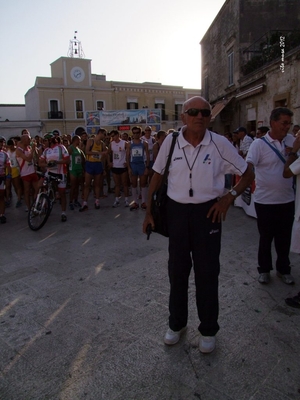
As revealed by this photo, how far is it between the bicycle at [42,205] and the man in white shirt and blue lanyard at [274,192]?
430cm

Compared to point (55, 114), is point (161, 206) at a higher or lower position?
lower

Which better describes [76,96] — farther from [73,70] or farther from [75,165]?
[75,165]

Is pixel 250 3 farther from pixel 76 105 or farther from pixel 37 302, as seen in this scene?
pixel 76 105

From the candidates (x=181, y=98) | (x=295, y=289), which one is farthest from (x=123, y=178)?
(x=181, y=98)

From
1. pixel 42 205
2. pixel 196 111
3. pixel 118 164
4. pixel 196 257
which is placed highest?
pixel 196 111

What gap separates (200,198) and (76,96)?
42.6 meters

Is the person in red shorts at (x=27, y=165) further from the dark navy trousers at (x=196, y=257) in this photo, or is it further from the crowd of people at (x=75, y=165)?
the dark navy trousers at (x=196, y=257)

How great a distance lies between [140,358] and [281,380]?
1.00 meters

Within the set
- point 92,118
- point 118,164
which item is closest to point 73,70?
point 92,118

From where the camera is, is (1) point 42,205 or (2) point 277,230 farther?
(1) point 42,205

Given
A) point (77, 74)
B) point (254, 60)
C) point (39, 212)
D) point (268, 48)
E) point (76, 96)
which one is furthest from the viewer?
point (76, 96)

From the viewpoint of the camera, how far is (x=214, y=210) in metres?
2.44

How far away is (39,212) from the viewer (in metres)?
6.48

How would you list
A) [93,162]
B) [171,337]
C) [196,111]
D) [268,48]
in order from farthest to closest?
[268,48] → [93,162] → [171,337] → [196,111]
